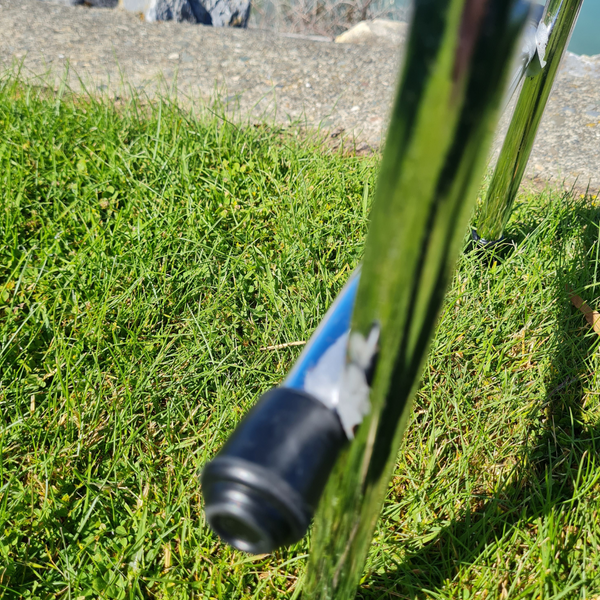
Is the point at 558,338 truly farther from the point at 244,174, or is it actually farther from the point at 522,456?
the point at 244,174

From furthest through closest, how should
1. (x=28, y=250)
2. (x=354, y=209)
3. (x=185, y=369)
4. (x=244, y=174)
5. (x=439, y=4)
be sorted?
1. (x=244, y=174)
2. (x=354, y=209)
3. (x=28, y=250)
4. (x=185, y=369)
5. (x=439, y=4)

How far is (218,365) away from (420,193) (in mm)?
1160

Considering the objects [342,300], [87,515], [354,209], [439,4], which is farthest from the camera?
[354,209]

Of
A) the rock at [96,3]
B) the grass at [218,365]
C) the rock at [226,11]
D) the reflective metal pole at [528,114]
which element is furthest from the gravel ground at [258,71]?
the rock at [226,11]

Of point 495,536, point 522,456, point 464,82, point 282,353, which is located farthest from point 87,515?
point 464,82

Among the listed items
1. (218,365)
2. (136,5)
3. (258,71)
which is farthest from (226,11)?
(218,365)

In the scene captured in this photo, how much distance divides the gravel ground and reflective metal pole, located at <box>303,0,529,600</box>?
2.11 metres

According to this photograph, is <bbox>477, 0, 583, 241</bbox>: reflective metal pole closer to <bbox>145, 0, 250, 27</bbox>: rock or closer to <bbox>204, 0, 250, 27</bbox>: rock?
<bbox>145, 0, 250, 27</bbox>: rock

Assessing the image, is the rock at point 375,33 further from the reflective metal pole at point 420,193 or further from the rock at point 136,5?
the reflective metal pole at point 420,193

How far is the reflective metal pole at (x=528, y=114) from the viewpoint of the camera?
1.36 metres

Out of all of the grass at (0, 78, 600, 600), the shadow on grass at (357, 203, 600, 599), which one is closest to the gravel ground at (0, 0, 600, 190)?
the grass at (0, 78, 600, 600)

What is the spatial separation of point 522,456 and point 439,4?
1250 millimetres

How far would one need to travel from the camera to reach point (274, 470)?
1.62 ft

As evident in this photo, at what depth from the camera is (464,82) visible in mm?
390
